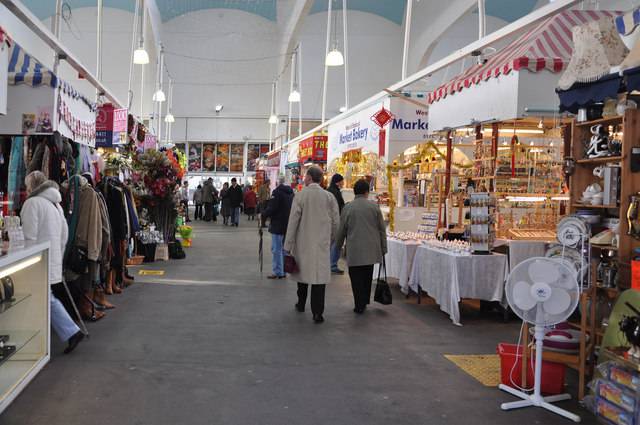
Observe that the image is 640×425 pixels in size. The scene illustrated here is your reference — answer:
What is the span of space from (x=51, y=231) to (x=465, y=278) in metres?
4.25

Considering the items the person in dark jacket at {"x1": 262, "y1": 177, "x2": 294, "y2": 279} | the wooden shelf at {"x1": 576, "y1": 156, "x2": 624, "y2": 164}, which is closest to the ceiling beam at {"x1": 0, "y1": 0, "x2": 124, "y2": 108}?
the person in dark jacket at {"x1": 262, "y1": 177, "x2": 294, "y2": 279}

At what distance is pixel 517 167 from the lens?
817 cm

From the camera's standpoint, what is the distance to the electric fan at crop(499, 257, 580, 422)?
13.1ft

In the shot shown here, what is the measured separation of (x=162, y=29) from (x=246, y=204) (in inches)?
353

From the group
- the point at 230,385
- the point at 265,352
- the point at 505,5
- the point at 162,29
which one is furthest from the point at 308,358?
the point at 162,29

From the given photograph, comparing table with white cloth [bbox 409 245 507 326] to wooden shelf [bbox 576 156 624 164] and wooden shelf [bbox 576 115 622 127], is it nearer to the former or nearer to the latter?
wooden shelf [bbox 576 156 624 164]

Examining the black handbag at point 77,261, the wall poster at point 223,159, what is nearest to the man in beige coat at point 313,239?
the black handbag at point 77,261

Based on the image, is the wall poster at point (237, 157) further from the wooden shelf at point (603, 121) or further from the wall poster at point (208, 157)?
the wooden shelf at point (603, 121)

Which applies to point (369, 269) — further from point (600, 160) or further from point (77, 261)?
point (77, 261)

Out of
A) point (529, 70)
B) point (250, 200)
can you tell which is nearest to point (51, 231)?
point (529, 70)

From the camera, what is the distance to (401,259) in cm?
812

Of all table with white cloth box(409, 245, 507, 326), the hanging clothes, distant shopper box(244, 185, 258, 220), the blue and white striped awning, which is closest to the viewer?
the blue and white striped awning

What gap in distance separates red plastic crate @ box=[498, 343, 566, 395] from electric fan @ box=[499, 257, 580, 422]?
0.54 ft

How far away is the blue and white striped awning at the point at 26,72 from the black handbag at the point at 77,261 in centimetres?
175
